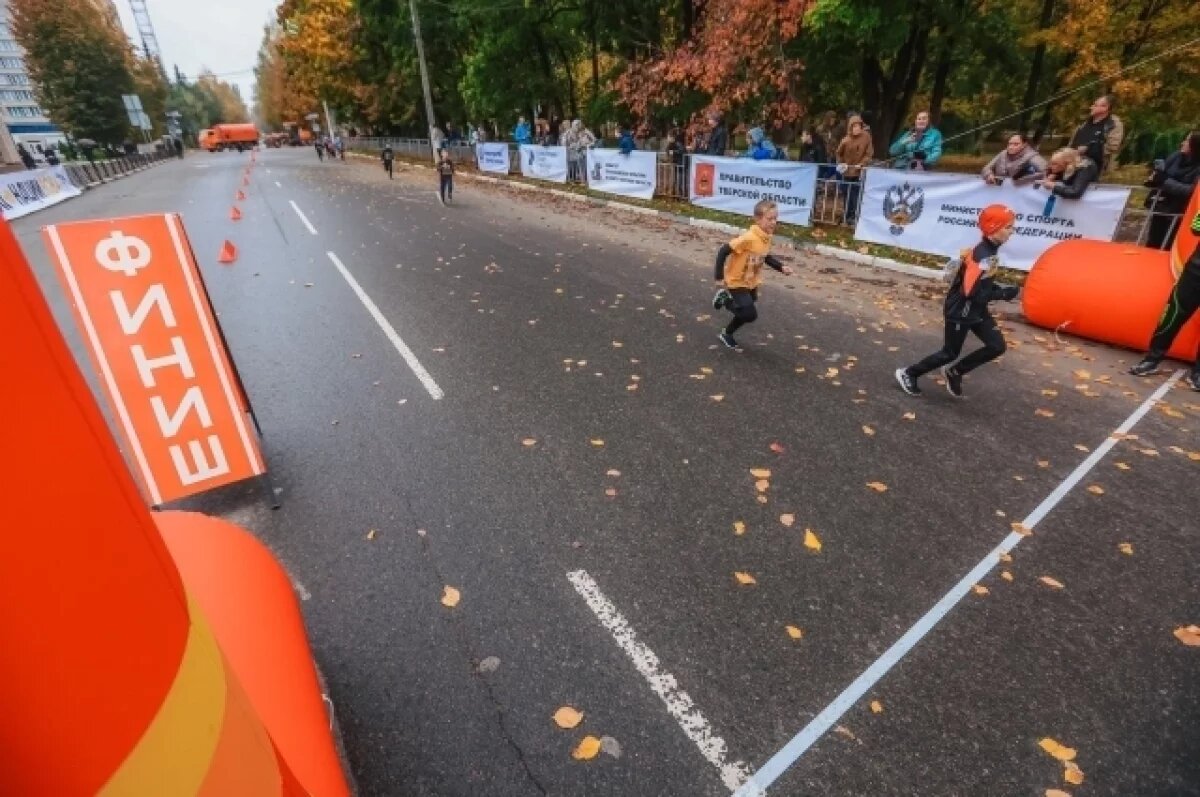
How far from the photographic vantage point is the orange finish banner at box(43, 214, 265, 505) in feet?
12.0

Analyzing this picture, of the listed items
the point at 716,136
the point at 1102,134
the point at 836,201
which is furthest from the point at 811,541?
the point at 716,136

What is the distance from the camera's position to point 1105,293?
6973 mm

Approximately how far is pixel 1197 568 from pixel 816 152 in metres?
12.9

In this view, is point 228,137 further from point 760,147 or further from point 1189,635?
point 1189,635

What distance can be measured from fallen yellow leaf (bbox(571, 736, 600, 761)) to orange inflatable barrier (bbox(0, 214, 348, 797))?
1.78 m

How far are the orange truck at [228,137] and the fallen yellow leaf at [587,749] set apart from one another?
99.6 meters

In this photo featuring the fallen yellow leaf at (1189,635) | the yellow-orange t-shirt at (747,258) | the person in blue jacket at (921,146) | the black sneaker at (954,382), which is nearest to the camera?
the fallen yellow leaf at (1189,635)

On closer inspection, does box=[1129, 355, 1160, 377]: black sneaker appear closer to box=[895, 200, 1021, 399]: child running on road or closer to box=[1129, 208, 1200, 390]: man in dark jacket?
box=[1129, 208, 1200, 390]: man in dark jacket

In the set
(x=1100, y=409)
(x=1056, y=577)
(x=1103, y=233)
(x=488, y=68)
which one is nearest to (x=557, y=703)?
(x=1056, y=577)

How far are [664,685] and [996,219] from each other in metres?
4.73

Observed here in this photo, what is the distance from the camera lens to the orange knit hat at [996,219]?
16.9 feet

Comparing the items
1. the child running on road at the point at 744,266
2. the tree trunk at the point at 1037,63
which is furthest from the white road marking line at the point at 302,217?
the tree trunk at the point at 1037,63

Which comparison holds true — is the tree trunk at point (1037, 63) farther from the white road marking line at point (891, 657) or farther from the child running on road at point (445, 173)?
the white road marking line at point (891, 657)

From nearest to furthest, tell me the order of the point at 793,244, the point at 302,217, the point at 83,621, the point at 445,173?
the point at 83,621
the point at 793,244
the point at 302,217
the point at 445,173
